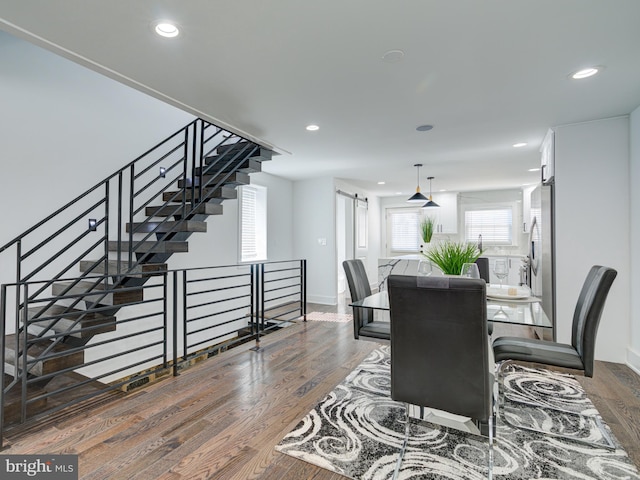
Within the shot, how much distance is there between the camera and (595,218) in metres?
3.39

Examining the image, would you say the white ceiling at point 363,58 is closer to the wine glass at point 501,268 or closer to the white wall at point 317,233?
the wine glass at point 501,268

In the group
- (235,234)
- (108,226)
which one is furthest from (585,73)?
(235,234)

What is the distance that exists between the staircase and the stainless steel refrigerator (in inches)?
133

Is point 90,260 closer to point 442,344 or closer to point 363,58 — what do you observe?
point 363,58

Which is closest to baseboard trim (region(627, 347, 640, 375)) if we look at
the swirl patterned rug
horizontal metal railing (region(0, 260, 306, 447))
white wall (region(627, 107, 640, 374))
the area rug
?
white wall (region(627, 107, 640, 374))

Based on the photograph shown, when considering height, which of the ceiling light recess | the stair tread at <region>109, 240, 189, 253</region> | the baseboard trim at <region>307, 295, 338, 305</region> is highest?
the ceiling light recess

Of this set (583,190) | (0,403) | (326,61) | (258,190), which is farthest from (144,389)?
(583,190)

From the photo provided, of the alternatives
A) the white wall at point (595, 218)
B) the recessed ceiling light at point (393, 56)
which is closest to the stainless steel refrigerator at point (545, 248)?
the white wall at point (595, 218)

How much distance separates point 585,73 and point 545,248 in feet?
6.49

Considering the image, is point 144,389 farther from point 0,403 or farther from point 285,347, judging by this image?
point 285,347

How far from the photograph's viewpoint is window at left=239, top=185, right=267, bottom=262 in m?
5.46

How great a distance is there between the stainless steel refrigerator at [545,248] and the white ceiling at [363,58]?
0.80 m

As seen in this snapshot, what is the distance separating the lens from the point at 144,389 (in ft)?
8.62

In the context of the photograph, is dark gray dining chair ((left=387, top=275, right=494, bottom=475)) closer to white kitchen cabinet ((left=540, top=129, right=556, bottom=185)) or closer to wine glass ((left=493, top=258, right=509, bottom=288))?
wine glass ((left=493, top=258, right=509, bottom=288))
